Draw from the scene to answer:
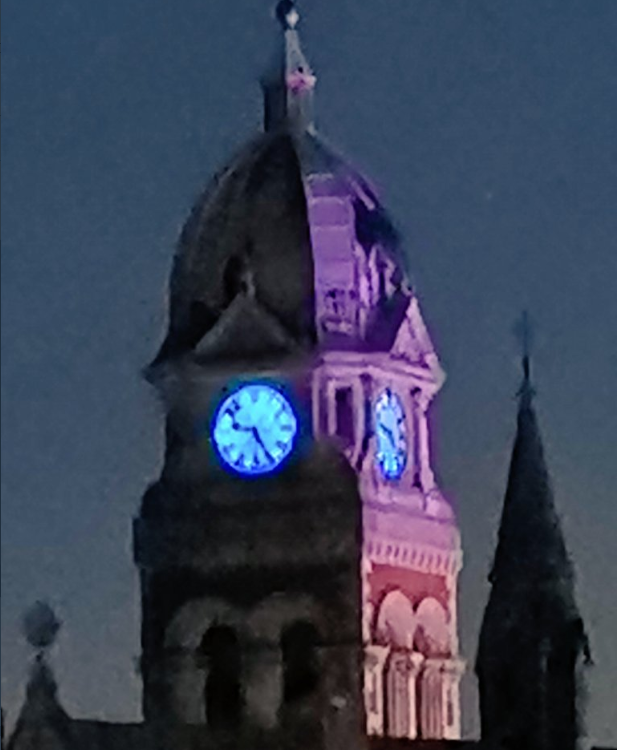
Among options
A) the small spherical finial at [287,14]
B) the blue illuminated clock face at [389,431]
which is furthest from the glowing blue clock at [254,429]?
the small spherical finial at [287,14]

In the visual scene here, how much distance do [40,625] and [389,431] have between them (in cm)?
112

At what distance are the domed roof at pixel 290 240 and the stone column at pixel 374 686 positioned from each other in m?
0.86

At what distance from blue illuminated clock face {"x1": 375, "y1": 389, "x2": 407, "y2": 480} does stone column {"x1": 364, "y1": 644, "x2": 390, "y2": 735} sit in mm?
491

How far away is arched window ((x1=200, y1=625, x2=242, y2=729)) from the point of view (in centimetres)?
654

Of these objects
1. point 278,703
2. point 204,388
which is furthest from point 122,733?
point 204,388

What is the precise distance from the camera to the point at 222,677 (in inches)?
260

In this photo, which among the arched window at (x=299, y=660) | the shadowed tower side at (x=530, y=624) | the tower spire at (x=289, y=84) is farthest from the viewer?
the tower spire at (x=289, y=84)

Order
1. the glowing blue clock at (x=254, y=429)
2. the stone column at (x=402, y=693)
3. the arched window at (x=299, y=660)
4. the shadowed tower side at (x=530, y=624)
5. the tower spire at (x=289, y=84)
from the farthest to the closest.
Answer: the tower spire at (x=289, y=84), the glowing blue clock at (x=254, y=429), the arched window at (x=299, y=660), the stone column at (x=402, y=693), the shadowed tower side at (x=530, y=624)

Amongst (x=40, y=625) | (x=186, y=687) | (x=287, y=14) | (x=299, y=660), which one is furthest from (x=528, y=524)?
(x=287, y=14)

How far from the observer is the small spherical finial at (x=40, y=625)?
22.0ft

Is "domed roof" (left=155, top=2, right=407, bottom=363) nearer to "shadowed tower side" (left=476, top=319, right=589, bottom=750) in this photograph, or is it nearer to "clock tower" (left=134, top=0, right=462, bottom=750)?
"clock tower" (left=134, top=0, right=462, bottom=750)

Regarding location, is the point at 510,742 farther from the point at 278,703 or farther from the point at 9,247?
the point at 9,247

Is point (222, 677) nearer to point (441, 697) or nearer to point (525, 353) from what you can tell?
point (441, 697)

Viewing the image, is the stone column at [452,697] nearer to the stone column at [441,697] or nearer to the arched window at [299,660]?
the stone column at [441,697]
